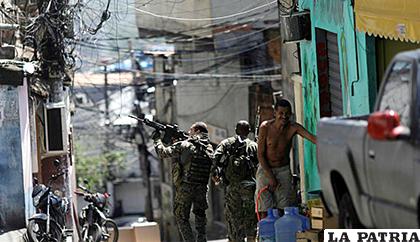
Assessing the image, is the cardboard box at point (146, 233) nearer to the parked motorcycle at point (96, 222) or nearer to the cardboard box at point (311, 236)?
the parked motorcycle at point (96, 222)

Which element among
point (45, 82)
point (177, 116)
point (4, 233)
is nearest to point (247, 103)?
A: point (177, 116)

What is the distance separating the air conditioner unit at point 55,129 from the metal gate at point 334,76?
21.8ft

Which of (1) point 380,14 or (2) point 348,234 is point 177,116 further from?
(2) point 348,234

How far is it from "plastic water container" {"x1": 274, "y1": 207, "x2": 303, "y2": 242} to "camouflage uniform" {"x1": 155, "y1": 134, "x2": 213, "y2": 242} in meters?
3.22

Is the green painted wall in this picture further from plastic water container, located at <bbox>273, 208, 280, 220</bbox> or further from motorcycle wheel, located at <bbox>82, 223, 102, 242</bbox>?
motorcycle wheel, located at <bbox>82, 223, 102, 242</bbox>

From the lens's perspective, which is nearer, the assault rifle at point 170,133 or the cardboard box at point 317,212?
the cardboard box at point 317,212

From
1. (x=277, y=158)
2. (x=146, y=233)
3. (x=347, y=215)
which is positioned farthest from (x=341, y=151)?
(x=146, y=233)

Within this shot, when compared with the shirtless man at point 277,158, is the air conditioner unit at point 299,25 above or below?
above

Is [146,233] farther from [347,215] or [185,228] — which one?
[347,215]

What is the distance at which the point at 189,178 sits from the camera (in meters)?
16.1

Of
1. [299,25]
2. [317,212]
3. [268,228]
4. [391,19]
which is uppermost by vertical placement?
[299,25]

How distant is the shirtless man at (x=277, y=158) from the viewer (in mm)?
12299

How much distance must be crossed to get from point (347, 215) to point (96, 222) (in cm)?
1076

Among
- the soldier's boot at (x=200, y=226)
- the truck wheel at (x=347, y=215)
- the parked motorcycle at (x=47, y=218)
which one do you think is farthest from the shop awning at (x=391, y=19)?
the parked motorcycle at (x=47, y=218)
